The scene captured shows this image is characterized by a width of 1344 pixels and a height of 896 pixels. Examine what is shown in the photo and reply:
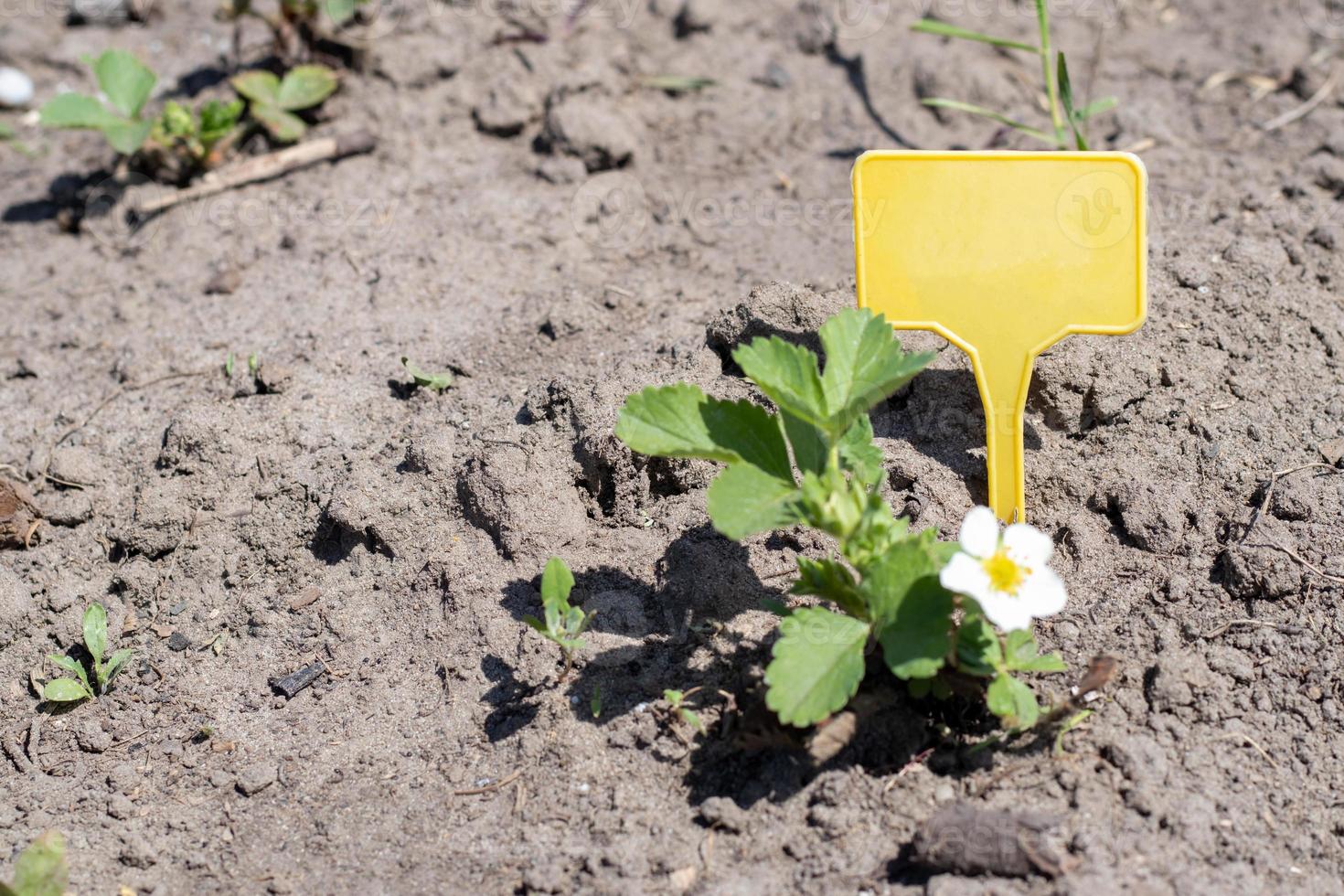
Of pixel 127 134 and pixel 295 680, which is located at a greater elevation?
pixel 127 134

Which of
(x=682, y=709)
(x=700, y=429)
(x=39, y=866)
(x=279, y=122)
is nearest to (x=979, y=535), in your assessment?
(x=700, y=429)

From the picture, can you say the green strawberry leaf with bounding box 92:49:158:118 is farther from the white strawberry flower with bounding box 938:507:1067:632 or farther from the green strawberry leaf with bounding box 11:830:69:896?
the white strawberry flower with bounding box 938:507:1067:632

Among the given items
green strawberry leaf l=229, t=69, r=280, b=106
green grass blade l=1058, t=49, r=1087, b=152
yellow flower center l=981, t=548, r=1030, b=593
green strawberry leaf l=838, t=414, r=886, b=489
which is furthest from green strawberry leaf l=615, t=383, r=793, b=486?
green strawberry leaf l=229, t=69, r=280, b=106

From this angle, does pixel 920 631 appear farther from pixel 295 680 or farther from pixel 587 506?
pixel 295 680

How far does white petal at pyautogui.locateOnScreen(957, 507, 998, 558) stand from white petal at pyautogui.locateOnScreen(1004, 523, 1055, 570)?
26mm

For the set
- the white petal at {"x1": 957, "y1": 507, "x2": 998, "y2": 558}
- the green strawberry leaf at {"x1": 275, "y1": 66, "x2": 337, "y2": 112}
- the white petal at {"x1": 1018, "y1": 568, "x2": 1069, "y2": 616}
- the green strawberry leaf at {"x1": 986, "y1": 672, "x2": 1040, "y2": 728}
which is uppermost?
the green strawberry leaf at {"x1": 275, "y1": 66, "x2": 337, "y2": 112}

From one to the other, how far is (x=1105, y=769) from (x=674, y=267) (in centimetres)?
166

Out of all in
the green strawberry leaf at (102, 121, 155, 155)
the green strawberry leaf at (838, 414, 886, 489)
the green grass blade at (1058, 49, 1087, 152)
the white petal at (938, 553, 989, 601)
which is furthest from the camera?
the green strawberry leaf at (102, 121, 155, 155)

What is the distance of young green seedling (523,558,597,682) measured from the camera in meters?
1.82

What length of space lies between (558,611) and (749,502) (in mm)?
394

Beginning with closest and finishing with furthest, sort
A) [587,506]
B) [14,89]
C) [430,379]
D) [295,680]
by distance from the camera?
[295,680], [587,506], [430,379], [14,89]

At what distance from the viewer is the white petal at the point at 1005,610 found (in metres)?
1.55

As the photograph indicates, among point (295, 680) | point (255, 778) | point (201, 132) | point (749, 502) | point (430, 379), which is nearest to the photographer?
point (749, 502)

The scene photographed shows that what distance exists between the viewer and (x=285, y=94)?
3340 mm
